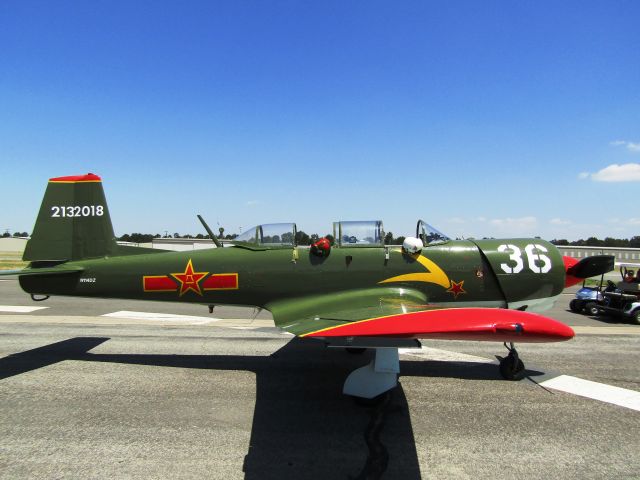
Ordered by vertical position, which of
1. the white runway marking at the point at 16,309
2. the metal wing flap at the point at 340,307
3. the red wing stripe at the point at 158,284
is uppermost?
the red wing stripe at the point at 158,284

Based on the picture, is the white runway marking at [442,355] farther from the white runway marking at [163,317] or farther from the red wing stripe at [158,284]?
the white runway marking at [163,317]

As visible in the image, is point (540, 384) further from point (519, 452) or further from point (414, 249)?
point (414, 249)

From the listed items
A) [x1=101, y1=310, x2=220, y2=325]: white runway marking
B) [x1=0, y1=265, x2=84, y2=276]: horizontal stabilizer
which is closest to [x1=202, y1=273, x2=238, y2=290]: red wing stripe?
[x1=0, y1=265, x2=84, y2=276]: horizontal stabilizer

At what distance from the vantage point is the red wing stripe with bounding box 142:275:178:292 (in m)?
6.28

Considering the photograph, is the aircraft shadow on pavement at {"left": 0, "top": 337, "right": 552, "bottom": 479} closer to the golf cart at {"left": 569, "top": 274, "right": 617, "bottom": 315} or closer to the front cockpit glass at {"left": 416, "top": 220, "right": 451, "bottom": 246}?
the front cockpit glass at {"left": 416, "top": 220, "right": 451, "bottom": 246}

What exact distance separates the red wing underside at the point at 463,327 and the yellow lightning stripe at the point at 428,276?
1603mm

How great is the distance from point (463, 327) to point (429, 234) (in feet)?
8.96

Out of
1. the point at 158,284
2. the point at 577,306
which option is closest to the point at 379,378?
the point at 158,284

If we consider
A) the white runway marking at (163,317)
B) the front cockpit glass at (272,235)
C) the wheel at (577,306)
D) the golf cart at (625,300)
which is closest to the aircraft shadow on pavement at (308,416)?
the front cockpit glass at (272,235)

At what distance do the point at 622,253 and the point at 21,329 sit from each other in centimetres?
5202

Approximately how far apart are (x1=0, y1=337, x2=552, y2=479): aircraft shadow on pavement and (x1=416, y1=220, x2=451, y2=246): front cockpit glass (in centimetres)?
213

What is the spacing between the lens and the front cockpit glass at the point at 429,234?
6289 millimetres

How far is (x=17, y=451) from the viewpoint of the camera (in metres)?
3.68

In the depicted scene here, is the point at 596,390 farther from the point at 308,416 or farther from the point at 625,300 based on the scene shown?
the point at 625,300
